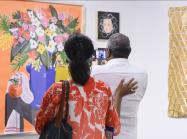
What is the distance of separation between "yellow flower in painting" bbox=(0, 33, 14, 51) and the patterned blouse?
46.8 inches

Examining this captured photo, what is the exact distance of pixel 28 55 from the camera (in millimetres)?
2580

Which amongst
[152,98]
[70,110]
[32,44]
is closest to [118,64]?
[70,110]

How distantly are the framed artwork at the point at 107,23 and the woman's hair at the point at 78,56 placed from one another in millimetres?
1352

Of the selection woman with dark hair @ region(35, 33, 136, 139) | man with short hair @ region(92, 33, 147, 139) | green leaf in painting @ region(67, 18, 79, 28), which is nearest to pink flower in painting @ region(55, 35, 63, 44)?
green leaf in painting @ region(67, 18, 79, 28)

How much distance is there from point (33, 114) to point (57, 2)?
0.88 metres

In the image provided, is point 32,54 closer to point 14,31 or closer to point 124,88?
point 14,31

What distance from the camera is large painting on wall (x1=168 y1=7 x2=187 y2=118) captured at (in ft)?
9.64

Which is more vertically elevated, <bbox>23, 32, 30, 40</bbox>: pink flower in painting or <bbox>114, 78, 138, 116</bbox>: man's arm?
<bbox>23, 32, 30, 40</bbox>: pink flower in painting

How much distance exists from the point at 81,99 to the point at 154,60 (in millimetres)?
1667

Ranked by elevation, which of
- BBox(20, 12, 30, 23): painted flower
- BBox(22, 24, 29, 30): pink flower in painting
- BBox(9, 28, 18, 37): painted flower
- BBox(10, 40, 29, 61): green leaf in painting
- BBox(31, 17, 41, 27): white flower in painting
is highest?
BBox(20, 12, 30, 23): painted flower

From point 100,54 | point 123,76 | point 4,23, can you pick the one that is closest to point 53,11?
point 4,23

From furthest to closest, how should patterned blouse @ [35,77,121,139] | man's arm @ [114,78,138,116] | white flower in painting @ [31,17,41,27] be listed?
white flower in painting @ [31,17,41,27], man's arm @ [114,78,138,116], patterned blouse @ [35,77,121,139]

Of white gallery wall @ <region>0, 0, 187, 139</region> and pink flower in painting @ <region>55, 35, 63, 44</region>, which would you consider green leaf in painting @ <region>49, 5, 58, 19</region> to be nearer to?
pink flower in painting @ <region>55, 35, 63, 44</region>

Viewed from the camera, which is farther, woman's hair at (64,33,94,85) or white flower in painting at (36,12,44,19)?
white flower in painting at (36,12,44,19)
